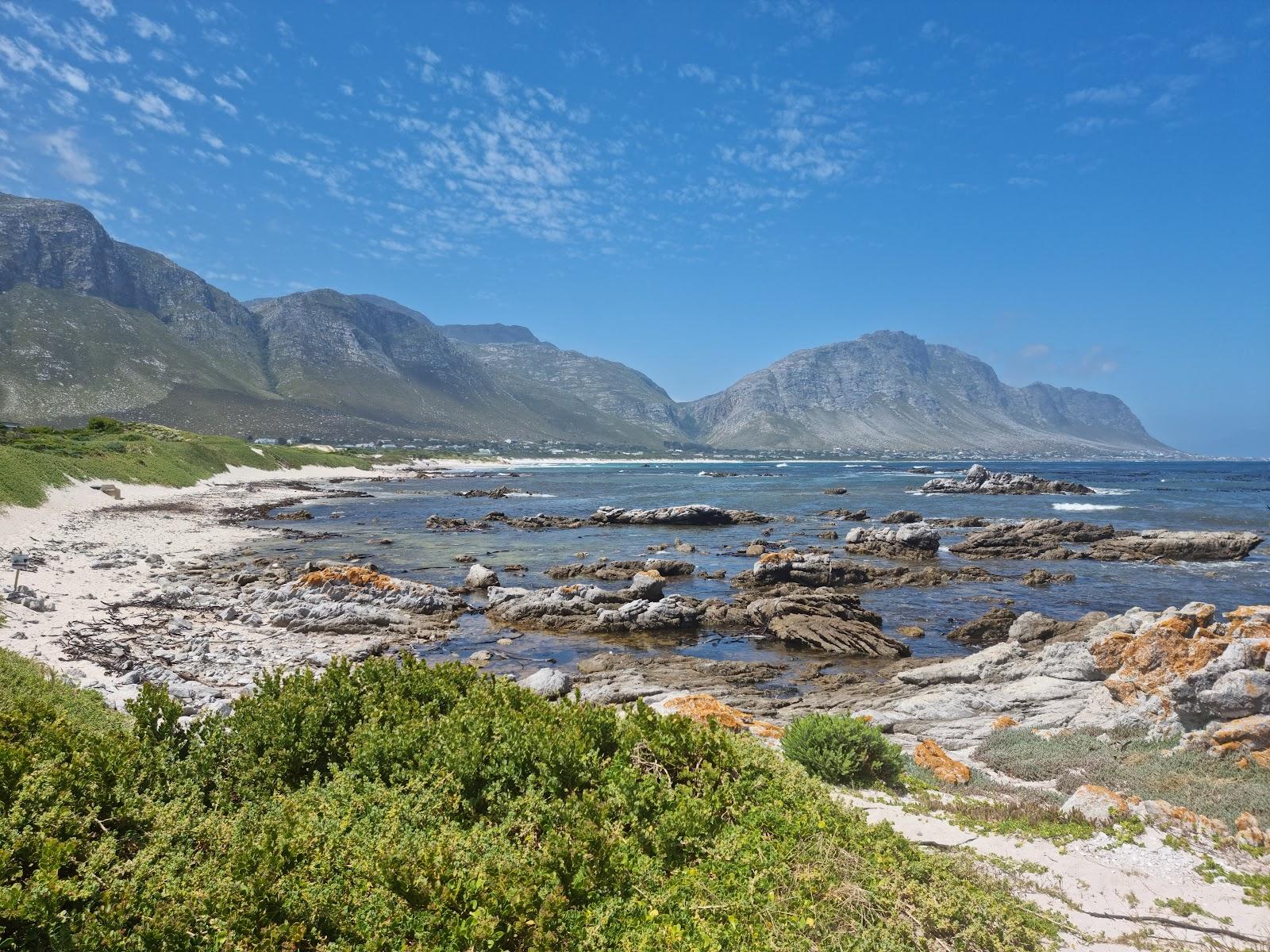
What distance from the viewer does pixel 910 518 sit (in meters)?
58.9

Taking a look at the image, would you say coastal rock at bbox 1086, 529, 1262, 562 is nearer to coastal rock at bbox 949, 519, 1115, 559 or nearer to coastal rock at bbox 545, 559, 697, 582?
coastal rock at bbox 949, 519, 1115, 559

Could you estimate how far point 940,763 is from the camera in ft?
37.7

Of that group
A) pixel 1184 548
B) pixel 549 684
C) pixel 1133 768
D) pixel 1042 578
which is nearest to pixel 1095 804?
pixel 1133 768

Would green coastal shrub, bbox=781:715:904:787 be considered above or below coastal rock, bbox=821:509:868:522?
above

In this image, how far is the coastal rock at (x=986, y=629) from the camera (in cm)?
2369

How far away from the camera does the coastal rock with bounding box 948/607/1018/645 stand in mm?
23688

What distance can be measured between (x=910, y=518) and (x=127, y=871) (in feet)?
201

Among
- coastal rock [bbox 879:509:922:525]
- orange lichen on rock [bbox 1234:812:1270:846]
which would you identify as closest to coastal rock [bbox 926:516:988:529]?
coastal rock [bbox 879:509:922:525]

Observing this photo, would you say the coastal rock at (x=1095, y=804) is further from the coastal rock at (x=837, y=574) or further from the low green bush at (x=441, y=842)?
the coastal rock at (x=837, y=574)

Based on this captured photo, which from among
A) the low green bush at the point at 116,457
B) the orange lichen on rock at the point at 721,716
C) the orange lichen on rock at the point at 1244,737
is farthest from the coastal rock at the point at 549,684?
the low green bush at the point at 116,457

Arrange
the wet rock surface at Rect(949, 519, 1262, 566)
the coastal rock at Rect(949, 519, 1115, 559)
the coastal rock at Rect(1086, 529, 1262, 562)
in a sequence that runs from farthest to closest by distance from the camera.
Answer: the coastal rock at Rect(949, 519, 1115, 559), the wet rock surface at Rect(949, 519, 1262, 566), the coastal rock at Rect(1086, 529, 1262, 562)

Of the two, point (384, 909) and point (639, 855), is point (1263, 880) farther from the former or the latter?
point (384, 909)

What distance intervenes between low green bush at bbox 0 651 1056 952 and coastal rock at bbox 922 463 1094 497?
96179 millimetres

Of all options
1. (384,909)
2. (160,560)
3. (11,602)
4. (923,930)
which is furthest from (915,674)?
(160,560)
